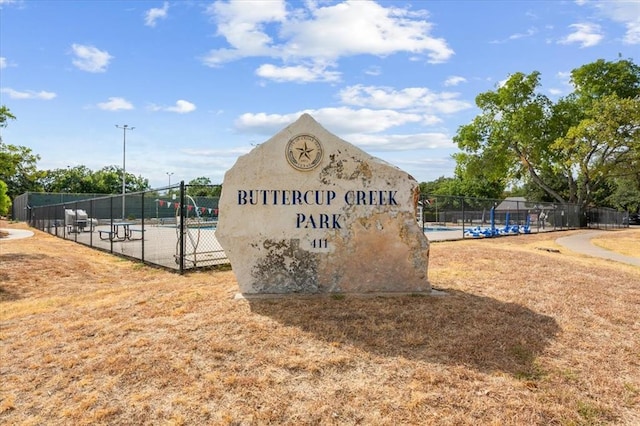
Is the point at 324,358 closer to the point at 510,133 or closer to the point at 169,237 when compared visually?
the point at 169,237

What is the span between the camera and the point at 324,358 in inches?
161

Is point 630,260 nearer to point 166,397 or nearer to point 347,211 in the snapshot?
point 347,211

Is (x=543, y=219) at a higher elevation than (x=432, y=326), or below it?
higher

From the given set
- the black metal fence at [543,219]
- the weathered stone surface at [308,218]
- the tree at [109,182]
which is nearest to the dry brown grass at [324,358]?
the weathered stone surface at [308,218]

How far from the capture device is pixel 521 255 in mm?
11320

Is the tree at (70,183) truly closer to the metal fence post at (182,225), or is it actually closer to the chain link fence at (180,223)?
the chain link fence at (180,223)

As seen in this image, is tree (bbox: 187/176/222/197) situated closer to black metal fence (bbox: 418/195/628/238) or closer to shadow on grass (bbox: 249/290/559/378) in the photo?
shadow on grass (bbox: 249/290/559/378)

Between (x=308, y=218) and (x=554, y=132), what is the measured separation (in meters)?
34.3

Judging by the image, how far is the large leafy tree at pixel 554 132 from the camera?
31.0 metres

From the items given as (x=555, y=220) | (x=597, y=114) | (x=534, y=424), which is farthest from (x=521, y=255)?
(x=597, y=114)

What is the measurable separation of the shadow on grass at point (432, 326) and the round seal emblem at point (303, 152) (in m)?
1.77

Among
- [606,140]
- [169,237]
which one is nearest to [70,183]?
[169,237]

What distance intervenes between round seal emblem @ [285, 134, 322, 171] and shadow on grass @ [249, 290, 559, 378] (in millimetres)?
1773

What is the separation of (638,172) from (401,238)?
34041 mm
